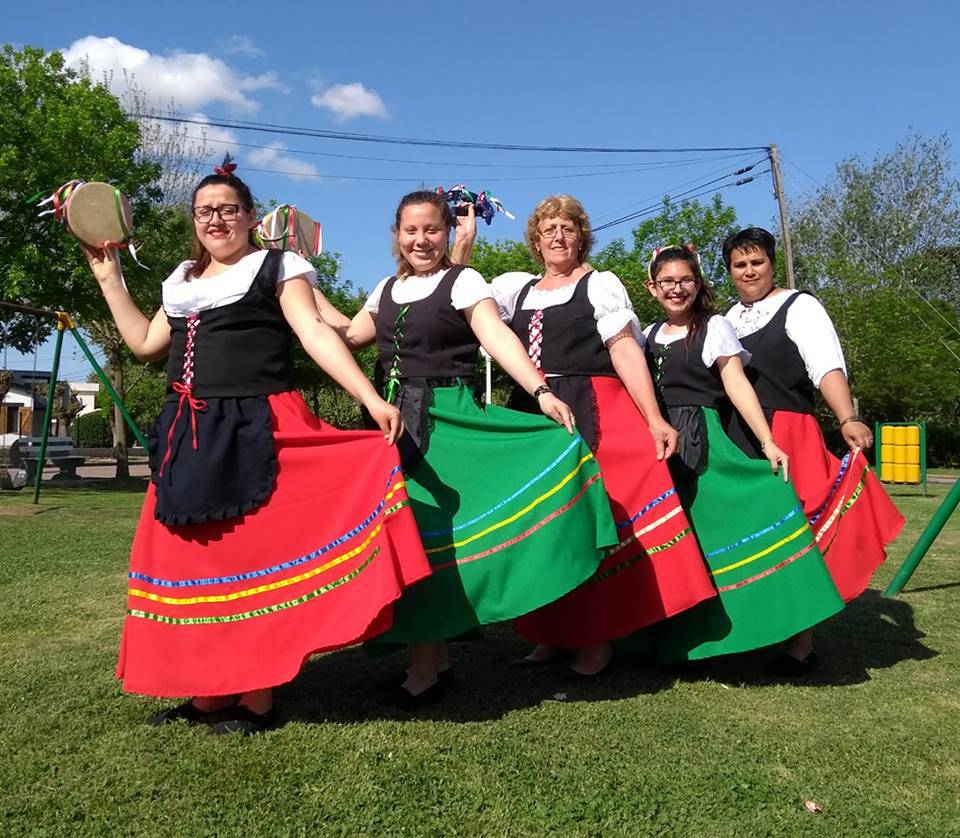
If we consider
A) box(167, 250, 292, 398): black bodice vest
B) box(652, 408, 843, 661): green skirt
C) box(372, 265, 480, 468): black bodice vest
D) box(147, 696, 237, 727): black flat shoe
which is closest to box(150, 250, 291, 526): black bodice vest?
box(167, 250, 292, 398): black bodice vest

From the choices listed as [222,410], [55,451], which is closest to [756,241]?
[222,410]

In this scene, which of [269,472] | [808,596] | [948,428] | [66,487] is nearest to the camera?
[269,472]

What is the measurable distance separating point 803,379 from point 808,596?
1045 mm

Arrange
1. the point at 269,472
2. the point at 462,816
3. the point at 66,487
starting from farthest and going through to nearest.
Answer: the point at 66,487, the point at 269,472, the point at 462,816

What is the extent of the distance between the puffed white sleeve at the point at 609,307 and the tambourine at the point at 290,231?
1.48 meters

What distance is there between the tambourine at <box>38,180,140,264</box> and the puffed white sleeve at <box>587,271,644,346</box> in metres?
1.77

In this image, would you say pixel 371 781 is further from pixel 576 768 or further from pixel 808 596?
pixel 808 596

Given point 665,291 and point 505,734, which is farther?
point 665,291

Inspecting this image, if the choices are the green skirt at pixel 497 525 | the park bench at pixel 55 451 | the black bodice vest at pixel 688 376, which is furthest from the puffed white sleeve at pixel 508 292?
the park bench at pixel 55 451

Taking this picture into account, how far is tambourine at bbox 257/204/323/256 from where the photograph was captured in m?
4.47

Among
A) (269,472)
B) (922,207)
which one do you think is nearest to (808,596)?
(269,472)

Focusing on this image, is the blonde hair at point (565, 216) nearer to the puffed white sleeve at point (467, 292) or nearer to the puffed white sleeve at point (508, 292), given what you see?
the puffed white sleeve at point (508, 292)

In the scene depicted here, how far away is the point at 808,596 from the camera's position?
150 inches

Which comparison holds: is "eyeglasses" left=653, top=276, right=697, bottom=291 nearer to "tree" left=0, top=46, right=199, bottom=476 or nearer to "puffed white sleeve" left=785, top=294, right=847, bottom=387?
"puffed white sleeve" left=785, top=294, right=847, bottom=387
